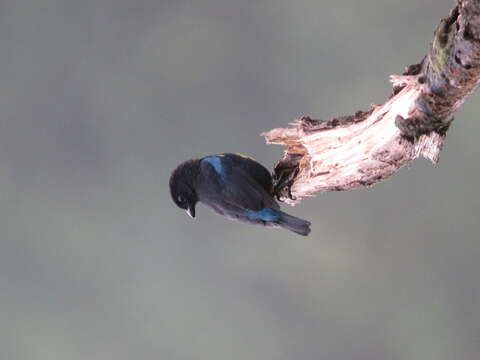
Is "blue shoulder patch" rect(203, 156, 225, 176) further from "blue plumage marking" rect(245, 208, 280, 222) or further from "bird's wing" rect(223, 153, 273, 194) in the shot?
"blue plumage marking" rect(245, 208, 280, 222)

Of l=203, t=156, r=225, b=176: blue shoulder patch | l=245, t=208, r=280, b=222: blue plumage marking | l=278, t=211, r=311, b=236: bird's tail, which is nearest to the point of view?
l=278, t=211, r=311, b=236: bird's tail

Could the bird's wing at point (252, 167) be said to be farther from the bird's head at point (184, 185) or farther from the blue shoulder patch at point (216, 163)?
the bird's head at point (184, 185)

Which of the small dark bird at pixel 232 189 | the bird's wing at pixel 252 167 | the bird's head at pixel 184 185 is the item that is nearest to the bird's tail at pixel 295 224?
the small dark bird at pixel 232 189

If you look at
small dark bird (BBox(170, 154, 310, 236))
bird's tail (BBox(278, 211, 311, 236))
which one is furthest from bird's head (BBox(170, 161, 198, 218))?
bird's tail (BBox(278, 211, 311, 236))

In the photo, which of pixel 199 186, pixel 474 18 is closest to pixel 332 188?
pixel 199 186

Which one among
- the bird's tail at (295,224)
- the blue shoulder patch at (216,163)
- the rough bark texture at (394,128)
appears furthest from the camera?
the blue shoulder patch at (216,163)

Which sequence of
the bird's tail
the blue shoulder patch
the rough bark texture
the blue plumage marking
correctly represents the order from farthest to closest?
the blue shoulder patch → the blue plumage marking → the bird's tail → the rough bark texture

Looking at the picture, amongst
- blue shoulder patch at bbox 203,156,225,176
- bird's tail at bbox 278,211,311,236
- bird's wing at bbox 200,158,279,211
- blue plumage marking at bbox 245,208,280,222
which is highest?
blue shoulder patch at bbox 203,156,225,176
